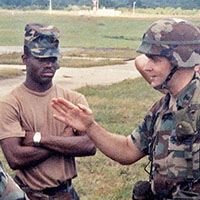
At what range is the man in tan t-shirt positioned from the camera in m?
3.80

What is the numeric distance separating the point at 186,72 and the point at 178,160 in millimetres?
473

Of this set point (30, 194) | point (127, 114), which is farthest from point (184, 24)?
point (127, 114)

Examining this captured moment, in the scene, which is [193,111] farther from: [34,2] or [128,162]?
[34,2]

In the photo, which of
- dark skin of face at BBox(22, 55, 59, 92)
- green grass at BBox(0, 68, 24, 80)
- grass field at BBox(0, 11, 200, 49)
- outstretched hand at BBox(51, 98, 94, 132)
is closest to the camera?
outstretched hand at BBox(51, 98, 94, 132)

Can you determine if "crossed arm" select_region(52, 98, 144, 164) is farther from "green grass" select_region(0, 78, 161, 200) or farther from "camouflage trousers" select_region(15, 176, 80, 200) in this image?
"green grass" select_region(0, 78, 161, 200)

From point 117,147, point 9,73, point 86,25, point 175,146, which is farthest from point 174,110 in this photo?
point 86,25

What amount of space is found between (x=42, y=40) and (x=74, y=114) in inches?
30.3

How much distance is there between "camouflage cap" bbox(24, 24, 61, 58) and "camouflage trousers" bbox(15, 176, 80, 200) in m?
0.82

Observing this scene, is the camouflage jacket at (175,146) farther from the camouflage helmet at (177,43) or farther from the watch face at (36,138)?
the watch face at (36,138)

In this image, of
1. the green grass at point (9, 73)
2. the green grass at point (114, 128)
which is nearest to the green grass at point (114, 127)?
the green grass at point (114, 128)

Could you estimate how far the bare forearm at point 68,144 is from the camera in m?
3.81

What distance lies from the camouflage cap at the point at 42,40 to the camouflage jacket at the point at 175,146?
962mm

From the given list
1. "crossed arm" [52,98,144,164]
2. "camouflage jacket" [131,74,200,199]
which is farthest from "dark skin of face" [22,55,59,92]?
"camouflage jacket" [131,74,200,199]

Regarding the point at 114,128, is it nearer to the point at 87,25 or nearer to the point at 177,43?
the point at 177,43
